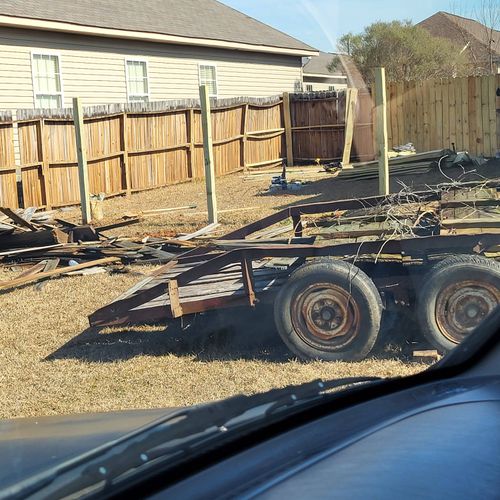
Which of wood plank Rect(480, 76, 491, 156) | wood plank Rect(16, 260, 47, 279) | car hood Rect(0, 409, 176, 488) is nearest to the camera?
car hood Rect(0, 409, 176, 488)

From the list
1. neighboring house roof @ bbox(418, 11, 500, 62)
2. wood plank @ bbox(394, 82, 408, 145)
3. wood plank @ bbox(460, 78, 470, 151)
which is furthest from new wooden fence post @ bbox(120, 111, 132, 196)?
neighboring house roof @ bbox(418, 11, 500, 62)

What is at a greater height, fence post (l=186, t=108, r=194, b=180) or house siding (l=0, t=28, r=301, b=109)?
house siding (l=0, t=28, r=301, b=109)

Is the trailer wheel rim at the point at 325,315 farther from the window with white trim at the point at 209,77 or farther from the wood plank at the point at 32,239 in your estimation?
the window with white trim at the point at 209,77

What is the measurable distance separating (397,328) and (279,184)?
12.2 metres

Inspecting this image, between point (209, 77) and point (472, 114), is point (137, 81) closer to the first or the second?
point (209, 77)

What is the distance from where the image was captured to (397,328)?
6117mm

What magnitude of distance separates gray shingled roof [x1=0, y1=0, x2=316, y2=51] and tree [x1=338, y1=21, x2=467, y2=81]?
342 inches

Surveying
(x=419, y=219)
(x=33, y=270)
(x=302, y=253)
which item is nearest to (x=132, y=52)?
(x=33, y=270)

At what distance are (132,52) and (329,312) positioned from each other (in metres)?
17.3

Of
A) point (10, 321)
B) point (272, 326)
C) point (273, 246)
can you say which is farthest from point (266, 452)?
point (10, 321)

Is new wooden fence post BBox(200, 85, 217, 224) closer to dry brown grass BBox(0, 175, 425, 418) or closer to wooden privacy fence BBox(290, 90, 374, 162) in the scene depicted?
dry brown grass BBox(0, 175, 425, 418)

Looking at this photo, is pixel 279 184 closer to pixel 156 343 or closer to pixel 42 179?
pixel 42 179

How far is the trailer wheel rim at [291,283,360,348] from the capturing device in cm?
574

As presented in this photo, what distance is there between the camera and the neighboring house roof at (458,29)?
832cm
